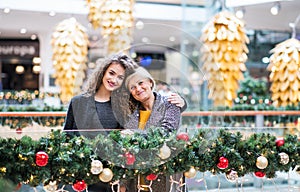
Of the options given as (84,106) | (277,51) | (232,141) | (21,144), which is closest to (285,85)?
(277,51)

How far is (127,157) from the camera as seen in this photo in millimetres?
2865

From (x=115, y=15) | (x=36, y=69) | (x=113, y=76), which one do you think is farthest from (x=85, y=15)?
(x=113, y=76)

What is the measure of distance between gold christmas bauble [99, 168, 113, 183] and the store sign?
44.9 feet

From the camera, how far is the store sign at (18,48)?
15.9 meters

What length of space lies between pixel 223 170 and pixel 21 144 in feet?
4.04

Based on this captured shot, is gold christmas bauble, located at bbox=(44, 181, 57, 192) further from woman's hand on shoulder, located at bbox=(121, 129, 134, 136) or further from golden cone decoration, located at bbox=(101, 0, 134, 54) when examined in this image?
golden cone decoration, located at bbox=(101, 0, 134, 54)

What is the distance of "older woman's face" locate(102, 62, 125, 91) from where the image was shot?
317 centimetres

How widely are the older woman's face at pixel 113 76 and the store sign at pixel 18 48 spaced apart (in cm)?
1323

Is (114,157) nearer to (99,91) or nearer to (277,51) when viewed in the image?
(99,91)

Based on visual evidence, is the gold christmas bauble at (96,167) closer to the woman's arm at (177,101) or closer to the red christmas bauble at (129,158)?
the red christmas bauble at (129,158)

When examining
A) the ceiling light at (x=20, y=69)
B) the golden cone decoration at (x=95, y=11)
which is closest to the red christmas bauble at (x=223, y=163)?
the golden cone decoration at (x=95, y=11)

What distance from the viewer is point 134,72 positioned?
10.3 ft

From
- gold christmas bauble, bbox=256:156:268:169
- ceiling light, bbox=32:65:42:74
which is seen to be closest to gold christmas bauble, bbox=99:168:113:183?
gold christmas bauble, bbox=256:156:268:169

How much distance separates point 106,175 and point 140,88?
22.0 inches
